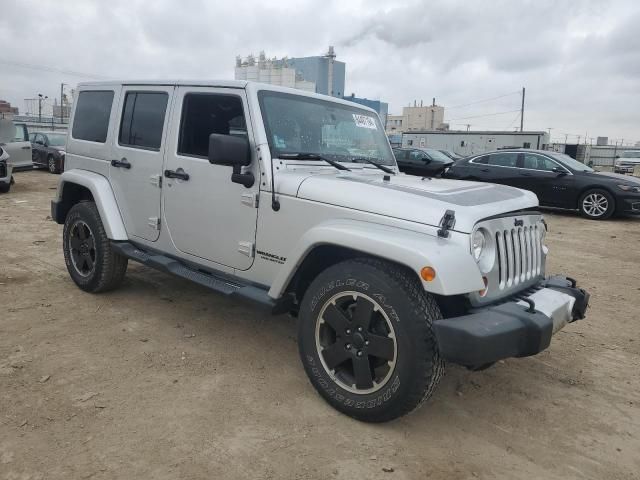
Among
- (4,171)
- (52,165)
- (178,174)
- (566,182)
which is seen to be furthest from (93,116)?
(52,165)

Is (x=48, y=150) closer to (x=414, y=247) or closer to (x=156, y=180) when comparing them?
(x=156, y=180)

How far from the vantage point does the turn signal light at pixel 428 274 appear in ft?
8.23

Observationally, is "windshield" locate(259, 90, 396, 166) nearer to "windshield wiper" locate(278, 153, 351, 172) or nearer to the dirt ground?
"windshield wiper" locate(278, 153, 351, 172)

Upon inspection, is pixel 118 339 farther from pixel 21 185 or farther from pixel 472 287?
pixel 21 185

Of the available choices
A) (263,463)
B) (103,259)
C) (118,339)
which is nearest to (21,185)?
(103,259)

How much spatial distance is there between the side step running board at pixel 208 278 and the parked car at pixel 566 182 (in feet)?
30.2

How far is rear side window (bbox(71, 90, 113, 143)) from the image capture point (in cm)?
473

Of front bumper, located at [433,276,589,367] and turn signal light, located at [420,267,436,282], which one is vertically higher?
turn signal light, located at [420,267,436,282]

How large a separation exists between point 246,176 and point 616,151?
45320mm

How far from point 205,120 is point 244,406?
2083 mm

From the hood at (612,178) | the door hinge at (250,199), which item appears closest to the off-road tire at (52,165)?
the hood at (612,178)

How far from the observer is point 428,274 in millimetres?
2520

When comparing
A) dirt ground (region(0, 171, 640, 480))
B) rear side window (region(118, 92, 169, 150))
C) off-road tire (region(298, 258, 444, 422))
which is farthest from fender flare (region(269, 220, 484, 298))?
rear side window (region(118, 92, 169, 150))

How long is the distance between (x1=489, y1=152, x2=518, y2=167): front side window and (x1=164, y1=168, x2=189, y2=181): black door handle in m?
9.66
